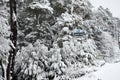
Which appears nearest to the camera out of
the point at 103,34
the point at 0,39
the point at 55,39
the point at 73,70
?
the point at 0,39

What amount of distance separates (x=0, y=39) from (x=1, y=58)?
0.54m

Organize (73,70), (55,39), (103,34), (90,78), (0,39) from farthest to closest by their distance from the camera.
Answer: (103,34)
(55,39)
(73,70)
(90,78)
(0,39)

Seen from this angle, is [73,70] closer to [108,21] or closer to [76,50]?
[76,50]

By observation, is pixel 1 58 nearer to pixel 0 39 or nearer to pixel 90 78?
pixel 0 39

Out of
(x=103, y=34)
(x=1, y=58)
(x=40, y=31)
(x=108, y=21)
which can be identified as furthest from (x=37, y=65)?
(x=108, y=21)

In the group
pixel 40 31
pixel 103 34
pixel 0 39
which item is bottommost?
pixel 103 34

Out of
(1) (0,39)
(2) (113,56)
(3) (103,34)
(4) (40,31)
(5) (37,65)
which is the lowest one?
(2) (113,56)

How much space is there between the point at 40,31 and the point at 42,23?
60cm

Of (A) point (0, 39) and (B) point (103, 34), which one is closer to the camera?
(A) point (0, 39)

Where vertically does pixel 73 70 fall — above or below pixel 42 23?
below

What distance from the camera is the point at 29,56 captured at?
9422 millimetres

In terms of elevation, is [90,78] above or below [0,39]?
below

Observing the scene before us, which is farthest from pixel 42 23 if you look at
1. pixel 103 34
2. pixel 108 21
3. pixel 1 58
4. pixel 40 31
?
pixel 108 21

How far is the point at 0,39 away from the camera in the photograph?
5.24m
